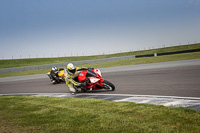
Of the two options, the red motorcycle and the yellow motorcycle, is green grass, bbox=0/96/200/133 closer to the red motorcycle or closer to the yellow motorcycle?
the red motorcycle

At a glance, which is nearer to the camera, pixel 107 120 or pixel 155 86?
pixel 107 120

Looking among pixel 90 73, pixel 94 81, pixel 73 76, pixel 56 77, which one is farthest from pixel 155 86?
pixel 56 77

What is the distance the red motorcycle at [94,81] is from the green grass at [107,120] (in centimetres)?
343

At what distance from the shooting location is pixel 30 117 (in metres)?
6.34

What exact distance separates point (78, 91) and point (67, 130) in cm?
664

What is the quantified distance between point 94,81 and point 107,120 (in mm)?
5203

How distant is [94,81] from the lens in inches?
412

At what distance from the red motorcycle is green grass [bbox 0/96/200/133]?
3431 mm

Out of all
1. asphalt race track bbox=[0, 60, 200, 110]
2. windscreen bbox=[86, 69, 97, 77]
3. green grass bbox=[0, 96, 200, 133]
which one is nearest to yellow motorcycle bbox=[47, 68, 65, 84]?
asphalt race track bbox=[0, 60, 200, 110]

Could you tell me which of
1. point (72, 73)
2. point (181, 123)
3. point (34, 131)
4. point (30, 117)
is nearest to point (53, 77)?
point (72, 73)

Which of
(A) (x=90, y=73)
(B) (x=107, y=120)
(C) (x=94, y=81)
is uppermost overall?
(A) (x=90, y=73)

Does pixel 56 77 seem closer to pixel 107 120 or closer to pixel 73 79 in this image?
pixel 73 79

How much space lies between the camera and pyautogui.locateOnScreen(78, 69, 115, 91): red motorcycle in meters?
10.5

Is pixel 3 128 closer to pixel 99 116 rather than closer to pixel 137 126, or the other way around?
pixel 99 116
